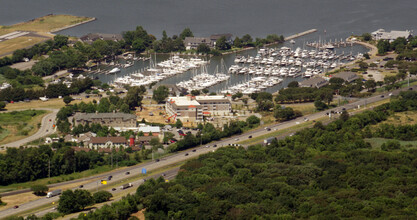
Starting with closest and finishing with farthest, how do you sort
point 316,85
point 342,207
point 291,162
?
point 342,207, point 291,162, point 316,85

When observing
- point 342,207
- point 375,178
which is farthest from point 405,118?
point 342,207

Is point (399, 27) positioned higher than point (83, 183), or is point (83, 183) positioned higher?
point (399, 27)

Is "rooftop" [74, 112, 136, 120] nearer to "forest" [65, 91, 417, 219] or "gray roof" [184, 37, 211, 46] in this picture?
"forest" [65, 91, 417, 219]

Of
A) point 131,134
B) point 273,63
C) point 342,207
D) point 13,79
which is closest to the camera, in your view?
point 342,207

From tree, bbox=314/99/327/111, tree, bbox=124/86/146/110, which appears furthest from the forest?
tree, bbox=124/86/146/110

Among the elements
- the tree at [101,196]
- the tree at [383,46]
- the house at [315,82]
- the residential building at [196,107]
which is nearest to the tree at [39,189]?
the tree at [101,196]

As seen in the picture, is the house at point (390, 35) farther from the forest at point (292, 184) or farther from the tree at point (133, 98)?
the tree at point (133, 98)

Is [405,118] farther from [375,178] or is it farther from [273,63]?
[273,63]
